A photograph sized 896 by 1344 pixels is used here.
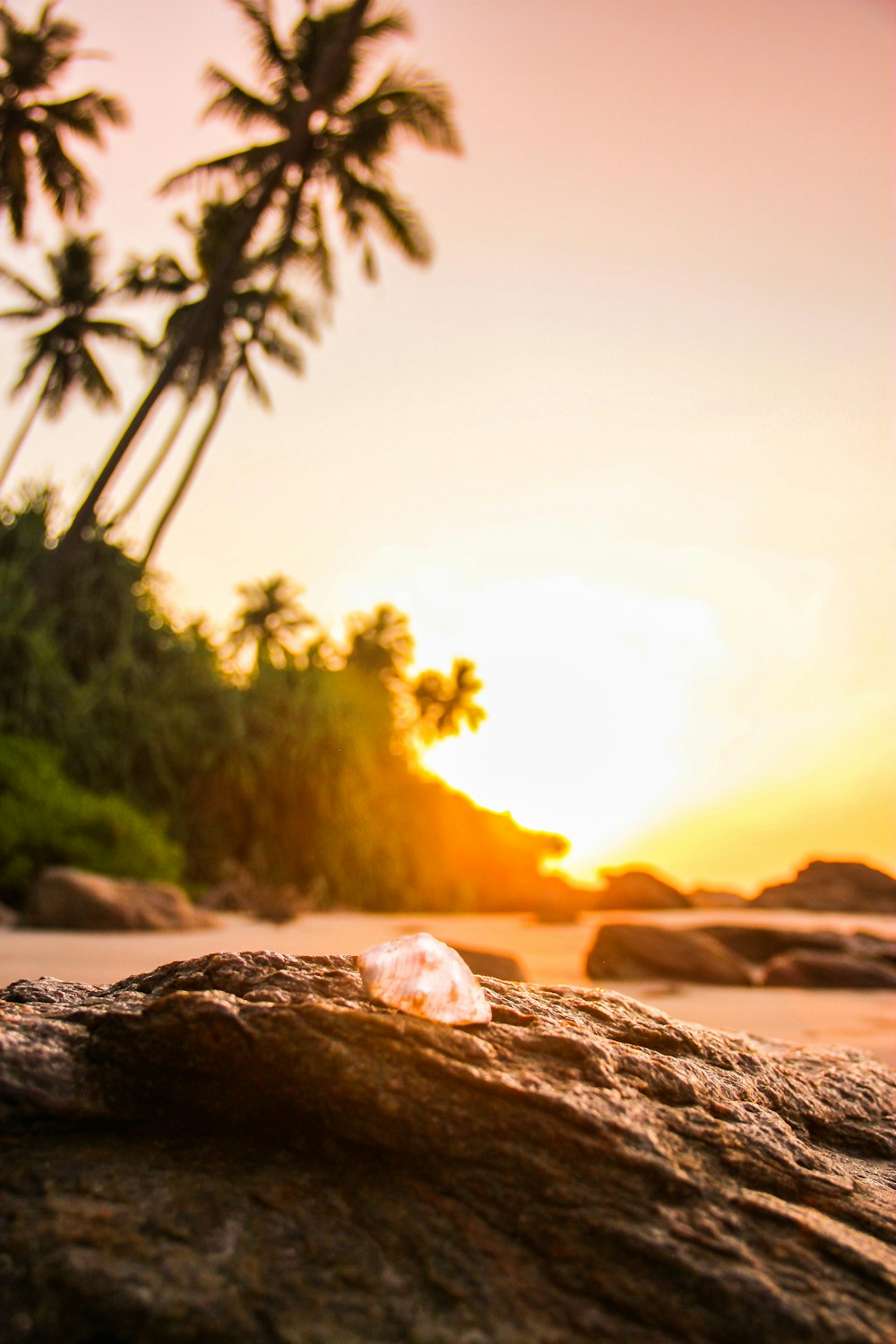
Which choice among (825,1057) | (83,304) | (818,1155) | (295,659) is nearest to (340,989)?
(818,1155)

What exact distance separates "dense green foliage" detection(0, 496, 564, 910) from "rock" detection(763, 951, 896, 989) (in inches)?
292

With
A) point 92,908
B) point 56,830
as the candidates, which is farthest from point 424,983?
point 56,830

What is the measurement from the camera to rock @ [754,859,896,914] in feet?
71.9

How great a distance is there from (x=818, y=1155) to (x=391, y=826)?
16.0 metres

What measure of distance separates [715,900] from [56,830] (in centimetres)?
2217

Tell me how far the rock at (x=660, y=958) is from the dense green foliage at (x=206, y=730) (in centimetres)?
643

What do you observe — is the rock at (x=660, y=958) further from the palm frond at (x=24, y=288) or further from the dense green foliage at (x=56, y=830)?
the palm frond at (x=24, y=288)

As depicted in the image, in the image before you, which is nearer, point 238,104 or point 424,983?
point 424,983

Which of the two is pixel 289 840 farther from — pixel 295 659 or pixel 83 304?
pixel 83 304

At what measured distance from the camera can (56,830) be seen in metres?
9.84

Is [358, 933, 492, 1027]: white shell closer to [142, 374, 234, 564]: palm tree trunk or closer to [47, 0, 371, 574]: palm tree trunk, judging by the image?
[47, 0, 371, 574]: palm tree trunk

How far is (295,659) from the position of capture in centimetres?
1627

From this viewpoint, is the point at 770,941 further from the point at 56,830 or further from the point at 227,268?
the point at 227,268

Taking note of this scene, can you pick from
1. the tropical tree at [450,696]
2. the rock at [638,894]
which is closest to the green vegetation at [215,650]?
the rock at [638,894]
